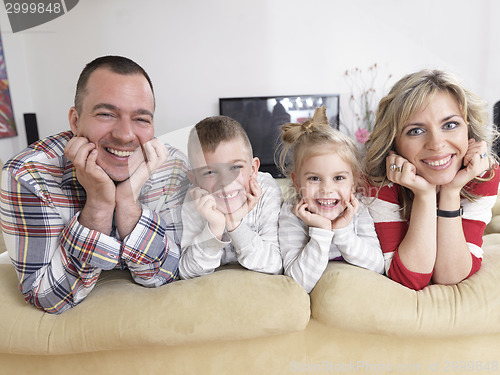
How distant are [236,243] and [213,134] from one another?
18cm

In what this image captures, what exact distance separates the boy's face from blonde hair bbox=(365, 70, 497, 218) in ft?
0.89

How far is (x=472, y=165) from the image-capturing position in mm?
659

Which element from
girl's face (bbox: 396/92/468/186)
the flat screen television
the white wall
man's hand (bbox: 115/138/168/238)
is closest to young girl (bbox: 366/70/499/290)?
girl's face (bbox: 396/92/468/186)

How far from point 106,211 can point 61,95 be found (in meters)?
0.86

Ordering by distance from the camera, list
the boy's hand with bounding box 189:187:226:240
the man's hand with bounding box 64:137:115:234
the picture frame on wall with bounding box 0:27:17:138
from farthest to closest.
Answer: the picture frame on wall with bounding box 0:27:17:138
the boy's hand with bounding box 189:187:226:240
the man's hand with bounding box 64:137:115:234

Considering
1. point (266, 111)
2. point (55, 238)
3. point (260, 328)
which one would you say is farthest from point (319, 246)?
point (266, 111)

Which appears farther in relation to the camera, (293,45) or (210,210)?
(293,45)

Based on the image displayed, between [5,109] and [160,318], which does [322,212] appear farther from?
[5,109]

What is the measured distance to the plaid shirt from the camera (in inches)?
22.3

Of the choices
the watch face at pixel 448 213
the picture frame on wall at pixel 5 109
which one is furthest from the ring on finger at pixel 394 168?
the picture frame on wall at pixel 5 109

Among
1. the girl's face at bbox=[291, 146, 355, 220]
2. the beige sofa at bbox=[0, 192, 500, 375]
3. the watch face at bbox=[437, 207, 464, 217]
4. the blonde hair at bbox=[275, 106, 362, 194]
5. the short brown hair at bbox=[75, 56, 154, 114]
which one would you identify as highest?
the short brown hair at bbox=[75, 56, 154, 114]

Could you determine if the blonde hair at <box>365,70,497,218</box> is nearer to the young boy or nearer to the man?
the young boy

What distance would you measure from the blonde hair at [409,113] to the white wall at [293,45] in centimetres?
223

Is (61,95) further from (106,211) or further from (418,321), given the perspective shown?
(418,321)
